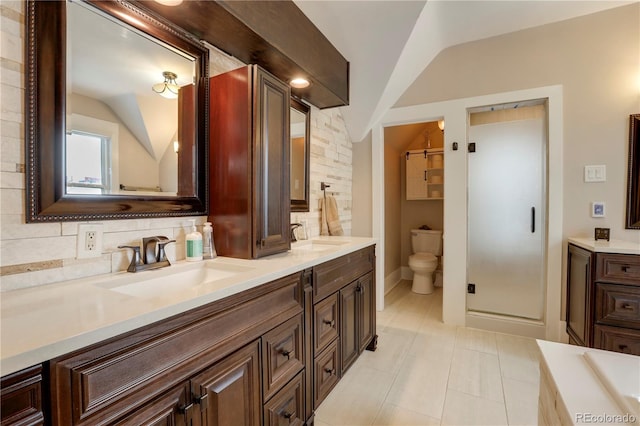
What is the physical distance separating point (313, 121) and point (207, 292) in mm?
1922

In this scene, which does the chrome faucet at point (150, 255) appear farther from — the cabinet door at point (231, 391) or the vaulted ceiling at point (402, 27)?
the vaulted ceiling at point (402, 27)

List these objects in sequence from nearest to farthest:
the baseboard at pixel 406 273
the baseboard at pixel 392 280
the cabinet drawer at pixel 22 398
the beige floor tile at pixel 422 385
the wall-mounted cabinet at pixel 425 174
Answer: the cabinet drawer at pixel 22 398 → the beige floor tile at pixel 422 385 → the baseboard at pixel 392 280 → the wall-mounted cabinet at pixel 425 174 → the baseboard at pixel 406 273

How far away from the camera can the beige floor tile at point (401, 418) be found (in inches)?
59.6

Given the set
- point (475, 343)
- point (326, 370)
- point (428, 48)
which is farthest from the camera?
point (428, 48)

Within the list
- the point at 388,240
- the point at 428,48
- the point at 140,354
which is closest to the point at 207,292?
the point at 140,354

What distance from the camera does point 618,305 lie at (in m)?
1.87

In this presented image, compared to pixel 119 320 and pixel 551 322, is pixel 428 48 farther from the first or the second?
pixel 119 320

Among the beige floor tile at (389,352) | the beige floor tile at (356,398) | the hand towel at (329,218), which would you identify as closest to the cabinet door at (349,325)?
the beige floor tile at (356,398)

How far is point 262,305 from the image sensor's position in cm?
111

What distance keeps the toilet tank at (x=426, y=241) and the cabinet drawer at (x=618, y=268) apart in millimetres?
2016

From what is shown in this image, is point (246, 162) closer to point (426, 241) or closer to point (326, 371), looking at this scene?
point (326, 371)

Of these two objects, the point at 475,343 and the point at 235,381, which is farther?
the point at 475,343

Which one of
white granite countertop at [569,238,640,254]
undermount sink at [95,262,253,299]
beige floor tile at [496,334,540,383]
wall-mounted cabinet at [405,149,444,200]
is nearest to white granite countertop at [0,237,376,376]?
undermount sink at [95,262,253,299]

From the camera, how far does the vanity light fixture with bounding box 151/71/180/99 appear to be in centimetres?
132
